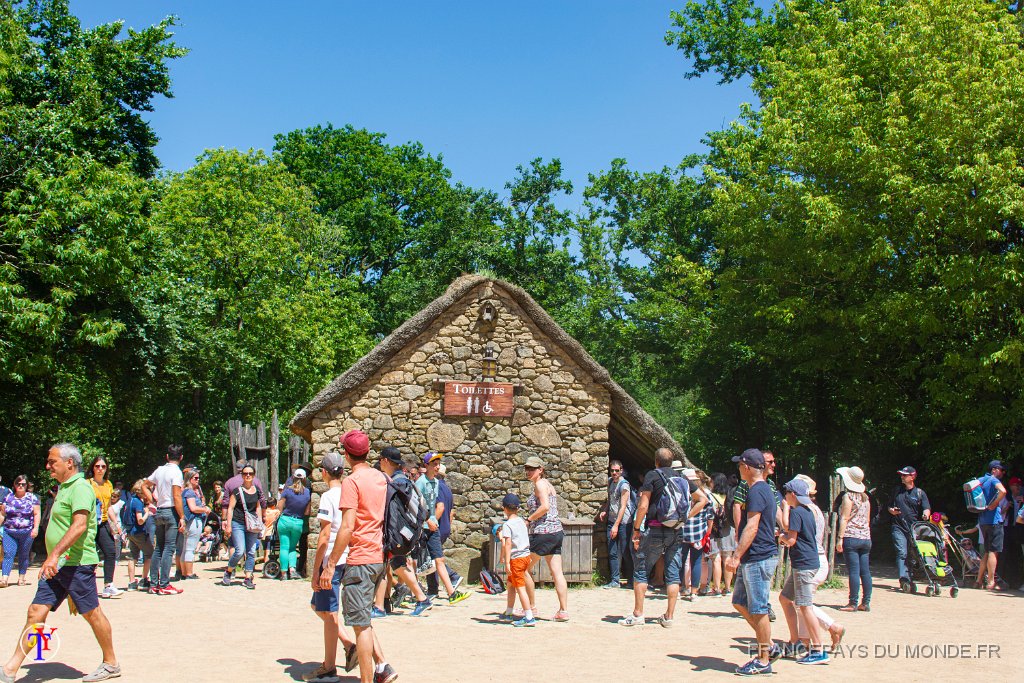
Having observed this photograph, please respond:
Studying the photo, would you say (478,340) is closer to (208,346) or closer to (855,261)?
(855,261)

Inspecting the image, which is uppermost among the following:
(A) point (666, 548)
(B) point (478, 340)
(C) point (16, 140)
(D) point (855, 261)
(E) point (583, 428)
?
(C) point (16, 140)

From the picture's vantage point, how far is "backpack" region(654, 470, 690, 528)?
9.12m

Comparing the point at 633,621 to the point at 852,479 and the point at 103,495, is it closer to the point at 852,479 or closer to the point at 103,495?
the point at 852,479

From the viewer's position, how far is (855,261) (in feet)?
55.7

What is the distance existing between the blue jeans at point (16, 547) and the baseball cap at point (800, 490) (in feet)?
33.7

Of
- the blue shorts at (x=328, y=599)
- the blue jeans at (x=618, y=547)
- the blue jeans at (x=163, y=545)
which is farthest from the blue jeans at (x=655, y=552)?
the blue jeans at (x=163, y=545)

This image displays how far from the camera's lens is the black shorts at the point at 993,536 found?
1278 cm

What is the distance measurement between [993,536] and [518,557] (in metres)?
7.89

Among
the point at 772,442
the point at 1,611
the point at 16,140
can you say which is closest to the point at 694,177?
the point at 772,442

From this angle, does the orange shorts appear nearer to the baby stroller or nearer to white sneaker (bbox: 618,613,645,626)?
white sneaker (bbox: 618,613,645,626)

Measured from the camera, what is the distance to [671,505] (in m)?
9.13

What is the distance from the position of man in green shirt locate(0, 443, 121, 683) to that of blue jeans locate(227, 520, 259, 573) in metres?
5.71

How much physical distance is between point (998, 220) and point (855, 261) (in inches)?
101

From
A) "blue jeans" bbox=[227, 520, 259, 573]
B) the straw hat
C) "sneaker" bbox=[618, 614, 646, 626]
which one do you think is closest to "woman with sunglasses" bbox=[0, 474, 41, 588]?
"blue jeans" bbox=[227, 520, 259, 573]
